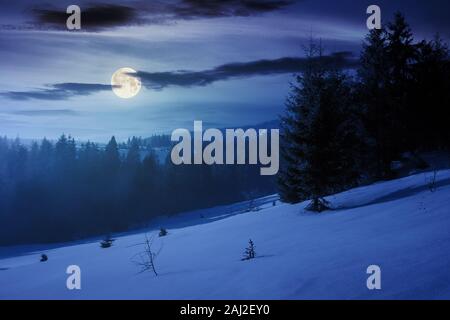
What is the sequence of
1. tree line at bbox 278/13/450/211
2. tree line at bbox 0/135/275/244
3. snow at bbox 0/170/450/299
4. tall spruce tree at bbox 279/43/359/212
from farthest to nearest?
tree line at bbox 0/135/275/244, tree line at bbox 278/13/450/211, tall spruce tree at bbox 279/43/359/212, snow at bbox 0/170/450/299

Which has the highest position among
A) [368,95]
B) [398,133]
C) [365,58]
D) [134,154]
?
[365,58]

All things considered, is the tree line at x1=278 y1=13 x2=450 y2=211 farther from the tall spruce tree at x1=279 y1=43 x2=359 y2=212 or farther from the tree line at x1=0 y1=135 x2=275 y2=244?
the tree line at x1=0 y1=135 x2=275 y2=244

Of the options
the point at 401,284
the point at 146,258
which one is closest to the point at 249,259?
the point at 401,284

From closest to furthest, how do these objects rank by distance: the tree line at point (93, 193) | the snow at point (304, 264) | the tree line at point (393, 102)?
the snow at point (304, 264), the tree line at point (393, 102), the tree line at point (93, 193)

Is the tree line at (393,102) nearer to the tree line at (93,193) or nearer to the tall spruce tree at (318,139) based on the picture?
the tall spruce tree at (318,139)

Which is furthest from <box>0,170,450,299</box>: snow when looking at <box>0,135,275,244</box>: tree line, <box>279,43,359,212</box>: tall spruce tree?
<box>0,135,275,244</box>: tree line

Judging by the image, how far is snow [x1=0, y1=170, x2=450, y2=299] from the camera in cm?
558

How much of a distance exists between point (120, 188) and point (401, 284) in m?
82.2

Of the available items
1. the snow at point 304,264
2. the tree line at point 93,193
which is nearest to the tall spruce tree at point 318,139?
the snow at point 304,264

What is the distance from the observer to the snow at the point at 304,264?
5578mm

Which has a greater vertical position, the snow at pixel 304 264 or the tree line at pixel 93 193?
the snow at pixel 304 264
